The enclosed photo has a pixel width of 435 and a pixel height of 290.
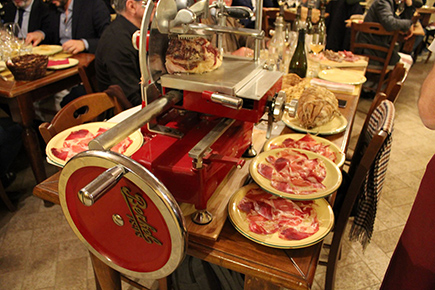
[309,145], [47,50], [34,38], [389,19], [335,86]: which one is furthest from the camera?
[389,19]

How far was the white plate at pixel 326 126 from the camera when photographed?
147 centimetres

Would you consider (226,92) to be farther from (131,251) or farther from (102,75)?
(102,75)

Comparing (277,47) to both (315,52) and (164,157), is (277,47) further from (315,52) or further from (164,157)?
(164,157)

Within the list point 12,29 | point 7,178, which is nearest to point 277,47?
point 12,29

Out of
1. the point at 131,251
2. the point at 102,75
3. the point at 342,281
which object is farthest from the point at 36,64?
the point at 342,281

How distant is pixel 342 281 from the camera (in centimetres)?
190

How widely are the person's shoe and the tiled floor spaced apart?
0.04 m

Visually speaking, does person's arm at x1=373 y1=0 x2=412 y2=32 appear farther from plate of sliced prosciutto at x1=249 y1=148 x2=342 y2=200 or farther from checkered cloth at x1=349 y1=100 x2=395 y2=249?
plate of sliced prosciutto at x1=249 y1=148 x2=342 y2=200

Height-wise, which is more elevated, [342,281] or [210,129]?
[210,129]

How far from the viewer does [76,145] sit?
125 cm

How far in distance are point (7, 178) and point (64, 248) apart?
103 centimetres

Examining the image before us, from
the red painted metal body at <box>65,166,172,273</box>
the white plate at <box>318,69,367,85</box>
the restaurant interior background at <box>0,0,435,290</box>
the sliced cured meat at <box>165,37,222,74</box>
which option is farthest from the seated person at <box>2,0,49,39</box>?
the red painted metal body at <box>65,166,172,273</box>

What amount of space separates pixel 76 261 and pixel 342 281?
1.61m

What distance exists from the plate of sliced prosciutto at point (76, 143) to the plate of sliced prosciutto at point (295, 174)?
479 millimetres
